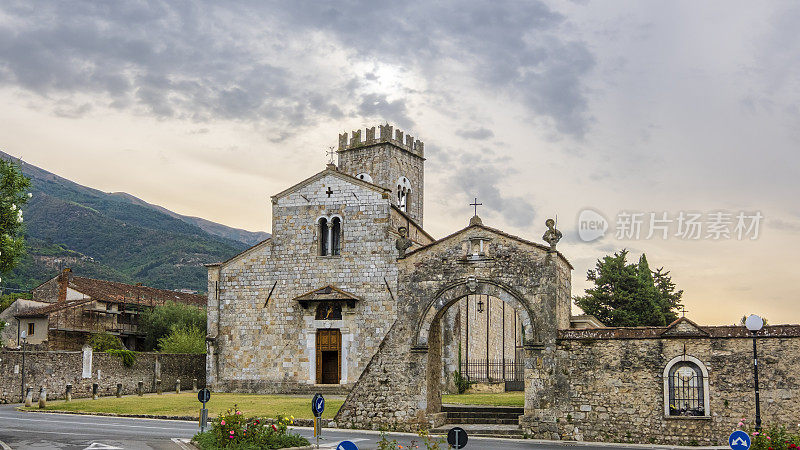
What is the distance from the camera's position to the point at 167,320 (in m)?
61.0

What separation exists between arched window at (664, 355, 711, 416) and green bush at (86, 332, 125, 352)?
36645 mm

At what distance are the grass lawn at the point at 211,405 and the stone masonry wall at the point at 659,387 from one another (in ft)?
32.7

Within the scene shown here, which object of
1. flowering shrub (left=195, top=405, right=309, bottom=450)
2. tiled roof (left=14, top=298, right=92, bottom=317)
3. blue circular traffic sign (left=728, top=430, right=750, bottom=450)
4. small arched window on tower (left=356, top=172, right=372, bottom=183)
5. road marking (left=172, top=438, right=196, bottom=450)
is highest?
small arched window on tower (left=356, top=172, right=372, bottom=183)

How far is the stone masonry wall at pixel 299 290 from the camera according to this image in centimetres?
3991

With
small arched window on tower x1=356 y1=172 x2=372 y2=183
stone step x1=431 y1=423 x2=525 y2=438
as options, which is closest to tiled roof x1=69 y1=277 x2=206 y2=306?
small arched window on tower x1=356 y1=172 x2=372 y2=183

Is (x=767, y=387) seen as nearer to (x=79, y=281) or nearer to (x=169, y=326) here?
(x=169, y=326)

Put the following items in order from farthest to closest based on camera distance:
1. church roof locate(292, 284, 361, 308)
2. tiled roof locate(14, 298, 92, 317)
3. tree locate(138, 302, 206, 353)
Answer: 1. tree locate(138, 302, 206, 353)
2. tiled roof locate(14, 298, 92, 317)
3. church roof locate(292, 284, 361, 308)

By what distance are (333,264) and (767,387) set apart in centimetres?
2291

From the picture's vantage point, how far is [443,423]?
93.5ft

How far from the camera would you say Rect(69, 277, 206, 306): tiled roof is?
62.6 meters

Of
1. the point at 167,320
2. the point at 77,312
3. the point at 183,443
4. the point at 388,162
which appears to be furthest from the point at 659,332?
the point at 77,312

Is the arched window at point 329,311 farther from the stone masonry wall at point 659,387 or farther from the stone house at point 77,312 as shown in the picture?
the stone house at point 77,312

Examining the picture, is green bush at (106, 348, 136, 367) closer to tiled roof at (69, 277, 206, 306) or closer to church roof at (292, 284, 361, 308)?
church roof at (292, 284, 361, 308)

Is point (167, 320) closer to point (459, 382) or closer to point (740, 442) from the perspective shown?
point (459, 382)
